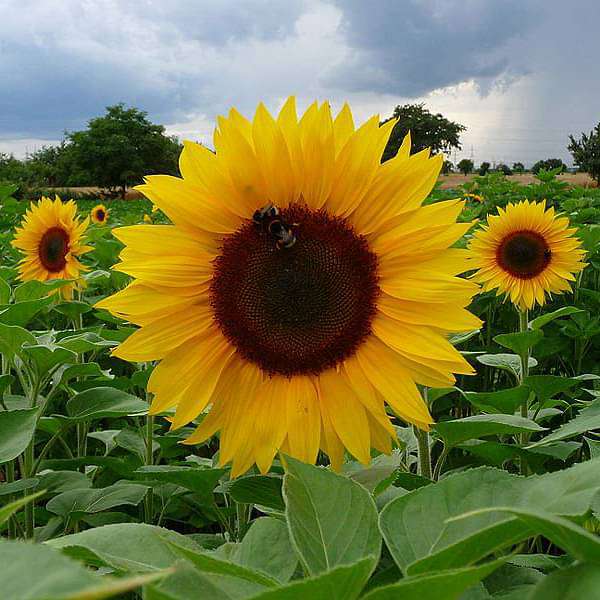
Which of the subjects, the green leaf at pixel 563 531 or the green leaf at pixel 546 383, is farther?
the green leaf at pixel 546 383

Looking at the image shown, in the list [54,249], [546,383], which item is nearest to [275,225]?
[546,383]

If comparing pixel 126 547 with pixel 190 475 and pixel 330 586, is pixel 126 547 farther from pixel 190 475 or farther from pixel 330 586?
pixel 190 475

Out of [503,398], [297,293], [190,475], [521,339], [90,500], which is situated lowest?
[90,500]

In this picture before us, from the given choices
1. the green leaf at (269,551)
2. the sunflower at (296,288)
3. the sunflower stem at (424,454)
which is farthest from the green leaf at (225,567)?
the sunflower stem at (424,454)

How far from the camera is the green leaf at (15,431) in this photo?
1.36 m

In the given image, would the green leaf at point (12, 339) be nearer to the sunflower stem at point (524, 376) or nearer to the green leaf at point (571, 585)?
the sunflower stem at point (524, 376)

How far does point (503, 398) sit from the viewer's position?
6.23 ft

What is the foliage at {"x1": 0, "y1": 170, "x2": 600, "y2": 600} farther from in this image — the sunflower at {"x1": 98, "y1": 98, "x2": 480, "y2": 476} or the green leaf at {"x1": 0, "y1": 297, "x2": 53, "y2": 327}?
the sunflower at {"x1": 98, "y1": 98, "x2": 480, "y2": 476}

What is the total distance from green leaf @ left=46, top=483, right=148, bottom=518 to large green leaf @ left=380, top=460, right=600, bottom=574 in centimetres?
105

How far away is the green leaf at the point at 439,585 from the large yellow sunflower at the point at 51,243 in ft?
11.8

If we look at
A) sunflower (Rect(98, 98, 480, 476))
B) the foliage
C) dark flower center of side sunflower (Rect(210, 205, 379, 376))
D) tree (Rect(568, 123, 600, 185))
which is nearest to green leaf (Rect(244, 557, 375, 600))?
the foliage

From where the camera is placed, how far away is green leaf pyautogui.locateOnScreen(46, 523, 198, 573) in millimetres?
772

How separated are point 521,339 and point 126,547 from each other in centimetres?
187

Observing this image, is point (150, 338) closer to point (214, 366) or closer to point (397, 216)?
point (214, 366)
